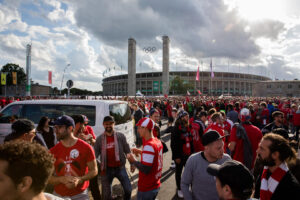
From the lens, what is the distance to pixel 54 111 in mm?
5969

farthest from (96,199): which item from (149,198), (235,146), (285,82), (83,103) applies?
(285,82)

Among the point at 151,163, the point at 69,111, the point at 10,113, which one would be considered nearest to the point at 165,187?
the point at 151,163

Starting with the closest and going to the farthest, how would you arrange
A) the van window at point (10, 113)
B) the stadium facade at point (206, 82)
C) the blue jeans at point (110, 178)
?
the blue jeans at point (110, 178) → the van window at point (10, 113) → the stadium facade at point (206, 82)

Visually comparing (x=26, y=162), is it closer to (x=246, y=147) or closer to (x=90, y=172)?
(x=90, y=172)

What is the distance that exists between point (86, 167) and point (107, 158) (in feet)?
3.04

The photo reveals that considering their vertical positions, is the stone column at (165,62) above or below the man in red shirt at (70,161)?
above

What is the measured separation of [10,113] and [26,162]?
5981 millimetres

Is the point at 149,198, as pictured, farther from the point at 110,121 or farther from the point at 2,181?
the point at 2,181

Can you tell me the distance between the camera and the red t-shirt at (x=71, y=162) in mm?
2873

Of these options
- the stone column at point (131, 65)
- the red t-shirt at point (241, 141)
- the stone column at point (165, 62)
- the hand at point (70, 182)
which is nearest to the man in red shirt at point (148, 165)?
the hand at point (70, 182)

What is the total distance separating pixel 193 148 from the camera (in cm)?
480

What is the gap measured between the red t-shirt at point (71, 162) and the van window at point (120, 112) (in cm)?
284

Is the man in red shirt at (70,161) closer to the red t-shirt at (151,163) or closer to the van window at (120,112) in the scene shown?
the red t-shirt at (151,163)

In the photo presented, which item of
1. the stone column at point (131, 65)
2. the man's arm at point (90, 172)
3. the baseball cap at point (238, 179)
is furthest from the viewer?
the stone column at point (131, 65)
